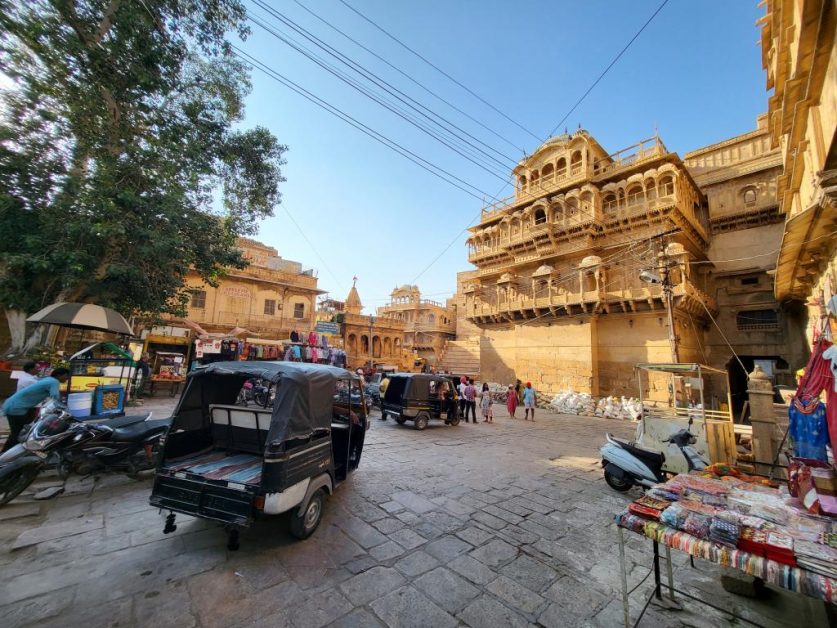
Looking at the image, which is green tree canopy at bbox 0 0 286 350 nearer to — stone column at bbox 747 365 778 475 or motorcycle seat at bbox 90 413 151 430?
motorcycle seat at bbox 90 413 151 430

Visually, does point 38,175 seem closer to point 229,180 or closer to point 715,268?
point 229,180

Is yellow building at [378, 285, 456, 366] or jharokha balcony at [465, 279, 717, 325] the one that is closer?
jharokha balcony at [465, 279, 717, 325]

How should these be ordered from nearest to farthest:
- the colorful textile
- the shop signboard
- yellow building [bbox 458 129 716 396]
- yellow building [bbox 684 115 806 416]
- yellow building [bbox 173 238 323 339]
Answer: the colorful textile, yellow building [bbox 458 129 716 396], yellow building [bbox 684 115 806 416], the shop signboard, yellow building [bbox 173 238 323 339]

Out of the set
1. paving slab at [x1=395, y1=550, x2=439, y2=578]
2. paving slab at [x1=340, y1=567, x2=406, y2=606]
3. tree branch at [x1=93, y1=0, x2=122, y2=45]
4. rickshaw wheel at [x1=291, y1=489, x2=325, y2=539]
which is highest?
tree branch at [x1=93, y1=0, x2=122, y2=45]

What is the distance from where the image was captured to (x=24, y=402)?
523 cm

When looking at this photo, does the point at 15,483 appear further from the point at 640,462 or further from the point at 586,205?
the point at 586,205

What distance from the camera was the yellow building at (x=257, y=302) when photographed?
21625 mm

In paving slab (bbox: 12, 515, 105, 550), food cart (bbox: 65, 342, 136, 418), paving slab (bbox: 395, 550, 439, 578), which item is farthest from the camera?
food cart (bbox: 65, 342, 136, 418)

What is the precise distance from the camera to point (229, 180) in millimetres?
12664

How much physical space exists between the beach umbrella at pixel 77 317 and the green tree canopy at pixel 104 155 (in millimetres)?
1627

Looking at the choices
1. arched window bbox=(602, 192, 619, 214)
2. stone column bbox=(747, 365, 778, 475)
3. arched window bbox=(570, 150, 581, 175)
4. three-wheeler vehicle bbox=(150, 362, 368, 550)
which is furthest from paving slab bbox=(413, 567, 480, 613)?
arched window bbox=(570, 150, 581, 175)

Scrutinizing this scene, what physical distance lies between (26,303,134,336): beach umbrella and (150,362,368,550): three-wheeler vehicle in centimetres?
453

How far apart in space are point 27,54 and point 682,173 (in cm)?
2746

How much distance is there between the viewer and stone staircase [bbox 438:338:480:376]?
29.2m
